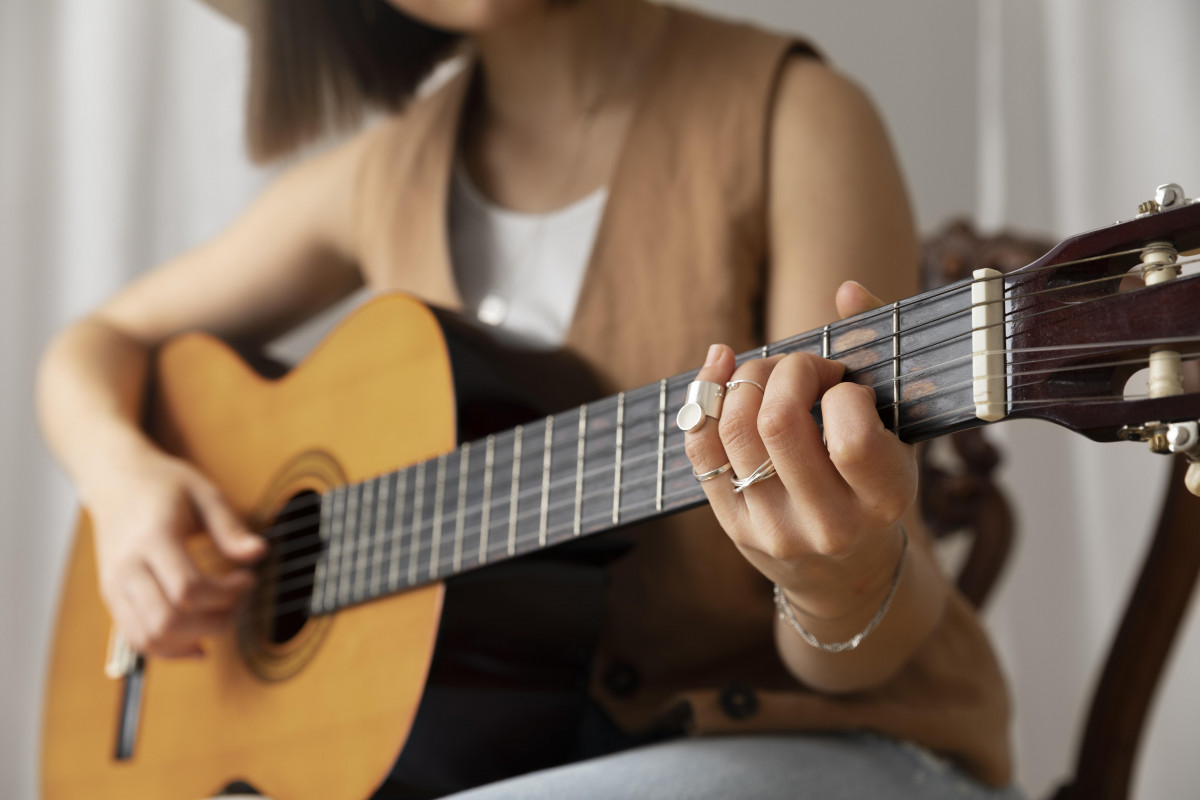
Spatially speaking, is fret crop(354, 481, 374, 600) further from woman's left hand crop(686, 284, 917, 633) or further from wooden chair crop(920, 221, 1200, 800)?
wooden chair crop(920, 221, 1200, 800)

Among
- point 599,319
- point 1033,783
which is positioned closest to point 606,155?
point 599,319

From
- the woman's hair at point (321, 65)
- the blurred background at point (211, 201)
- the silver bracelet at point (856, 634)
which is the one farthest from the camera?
the blurred background at point (211, 201)

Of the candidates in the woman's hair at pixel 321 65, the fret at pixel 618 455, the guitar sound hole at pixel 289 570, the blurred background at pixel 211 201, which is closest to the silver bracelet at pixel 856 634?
the fret at pixel 618 455

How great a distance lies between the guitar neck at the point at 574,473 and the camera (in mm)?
486

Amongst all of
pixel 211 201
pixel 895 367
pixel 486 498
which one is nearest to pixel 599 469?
pixel 486 498

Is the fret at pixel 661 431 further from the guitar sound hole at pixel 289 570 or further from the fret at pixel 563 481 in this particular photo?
the guitar sound hole at pixel 289 570

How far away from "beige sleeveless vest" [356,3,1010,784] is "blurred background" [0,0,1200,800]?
740 millimetres

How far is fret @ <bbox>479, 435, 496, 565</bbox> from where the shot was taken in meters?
0.72

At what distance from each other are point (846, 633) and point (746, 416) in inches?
8.4

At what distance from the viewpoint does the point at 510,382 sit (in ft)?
2.67

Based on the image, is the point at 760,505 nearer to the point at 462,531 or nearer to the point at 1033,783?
the point at 462,531

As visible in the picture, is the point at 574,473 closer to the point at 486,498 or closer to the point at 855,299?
the point at 486,498

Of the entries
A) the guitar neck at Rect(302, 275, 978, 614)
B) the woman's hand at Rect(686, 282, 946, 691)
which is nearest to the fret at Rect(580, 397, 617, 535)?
the guitar neck at Rect(302, 275, 978, 614)

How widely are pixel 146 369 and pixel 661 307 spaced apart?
0.69 m
